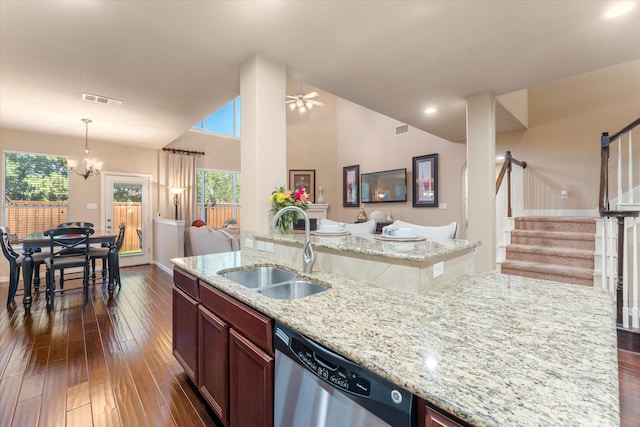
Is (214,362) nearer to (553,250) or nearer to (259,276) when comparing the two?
(259,276)

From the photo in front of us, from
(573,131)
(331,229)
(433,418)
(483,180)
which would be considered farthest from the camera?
(573,131)

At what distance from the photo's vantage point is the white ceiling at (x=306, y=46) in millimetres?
2057

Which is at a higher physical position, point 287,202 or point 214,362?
point 287,202

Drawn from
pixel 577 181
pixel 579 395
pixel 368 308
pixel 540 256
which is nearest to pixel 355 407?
pixel 368 308

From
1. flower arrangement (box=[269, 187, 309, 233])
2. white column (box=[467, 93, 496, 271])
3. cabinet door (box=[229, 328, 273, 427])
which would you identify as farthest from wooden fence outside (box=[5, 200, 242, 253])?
white column (box=[467, 93, 496, 271])

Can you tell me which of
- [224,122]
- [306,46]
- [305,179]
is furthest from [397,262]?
[305,179]

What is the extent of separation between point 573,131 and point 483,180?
2928mm

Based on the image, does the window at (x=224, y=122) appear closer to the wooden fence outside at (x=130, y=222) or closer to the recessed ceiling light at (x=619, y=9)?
the wooden fence outside at (x=130, y=222)

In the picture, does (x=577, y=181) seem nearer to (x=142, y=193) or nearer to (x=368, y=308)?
(x=368, y=308)

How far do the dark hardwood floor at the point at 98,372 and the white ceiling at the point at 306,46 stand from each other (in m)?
2.58

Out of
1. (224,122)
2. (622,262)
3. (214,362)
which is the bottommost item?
(214,362)

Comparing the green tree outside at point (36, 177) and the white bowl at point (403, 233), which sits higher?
the green tree outside at point (36, 177)

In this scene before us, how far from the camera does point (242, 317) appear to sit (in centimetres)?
137

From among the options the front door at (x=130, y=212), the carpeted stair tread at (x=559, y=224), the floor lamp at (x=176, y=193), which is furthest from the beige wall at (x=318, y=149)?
the carpeted stair tread at (x=559, y=224)
